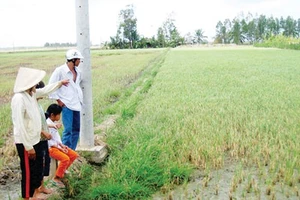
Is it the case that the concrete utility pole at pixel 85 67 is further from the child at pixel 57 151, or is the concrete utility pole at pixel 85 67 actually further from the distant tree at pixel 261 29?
the distant tree at pixel 261 29

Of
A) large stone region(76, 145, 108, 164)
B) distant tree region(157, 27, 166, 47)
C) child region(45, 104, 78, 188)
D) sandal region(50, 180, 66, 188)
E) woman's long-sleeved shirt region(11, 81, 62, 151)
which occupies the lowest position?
sandal region(50, 180, 66, 188)

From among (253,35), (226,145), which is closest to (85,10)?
(226,145)

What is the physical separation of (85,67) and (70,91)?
0.43 meters

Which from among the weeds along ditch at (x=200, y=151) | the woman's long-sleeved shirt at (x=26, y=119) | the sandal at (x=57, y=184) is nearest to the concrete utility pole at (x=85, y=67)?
the weeds along ditch at (x=200, y=151)

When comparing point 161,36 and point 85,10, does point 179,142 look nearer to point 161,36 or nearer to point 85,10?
point 85,10

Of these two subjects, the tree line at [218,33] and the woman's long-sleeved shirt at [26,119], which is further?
the tree line at [218,33]

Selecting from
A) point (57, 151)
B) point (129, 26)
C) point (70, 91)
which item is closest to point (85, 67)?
point (70, 91)

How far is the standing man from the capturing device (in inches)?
170

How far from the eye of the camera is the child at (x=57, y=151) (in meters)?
3.80

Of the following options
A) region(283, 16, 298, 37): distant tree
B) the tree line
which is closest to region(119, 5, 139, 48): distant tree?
the tree line

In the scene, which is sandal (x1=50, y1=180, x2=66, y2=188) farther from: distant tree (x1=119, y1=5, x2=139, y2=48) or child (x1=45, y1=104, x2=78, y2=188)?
distant tree (x1=119, y1=5, x2=139, y2=48)

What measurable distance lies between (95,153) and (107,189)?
1.06 metres

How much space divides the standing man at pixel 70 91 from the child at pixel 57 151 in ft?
1.45

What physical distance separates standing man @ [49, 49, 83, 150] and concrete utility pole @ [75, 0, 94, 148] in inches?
5.7
